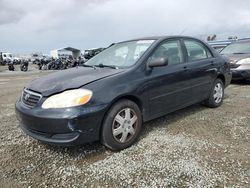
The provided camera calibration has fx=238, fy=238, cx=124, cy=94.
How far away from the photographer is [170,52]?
12.7 ft

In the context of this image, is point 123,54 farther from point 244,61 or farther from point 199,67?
point 244,61

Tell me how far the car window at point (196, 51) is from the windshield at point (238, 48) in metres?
3.92

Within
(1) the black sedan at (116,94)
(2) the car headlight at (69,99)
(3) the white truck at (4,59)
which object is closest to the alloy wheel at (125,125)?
(1) the black sedan at (116,94)

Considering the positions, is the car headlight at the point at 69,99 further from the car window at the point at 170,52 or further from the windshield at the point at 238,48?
the windshield at the point at 238,48

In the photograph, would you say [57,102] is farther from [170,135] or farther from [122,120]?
[170,135]

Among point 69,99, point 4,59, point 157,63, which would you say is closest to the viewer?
point 69,99

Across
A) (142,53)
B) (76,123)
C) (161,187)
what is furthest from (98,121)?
(142,53)

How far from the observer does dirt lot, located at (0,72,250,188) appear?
2500 millimetres

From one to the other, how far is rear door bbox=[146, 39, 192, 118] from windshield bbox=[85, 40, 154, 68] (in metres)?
0.23

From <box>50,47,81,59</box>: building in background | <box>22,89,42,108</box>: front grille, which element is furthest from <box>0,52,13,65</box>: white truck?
<box>22,89,42,108</box>: front grille

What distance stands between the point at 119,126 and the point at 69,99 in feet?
2.47

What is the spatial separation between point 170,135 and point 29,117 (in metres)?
1.99

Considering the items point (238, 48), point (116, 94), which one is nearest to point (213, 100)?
point (116, 94)

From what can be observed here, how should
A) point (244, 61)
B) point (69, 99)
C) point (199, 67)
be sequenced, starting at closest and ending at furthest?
point (69, 99) < point (199, 67) < point (244, 61)
